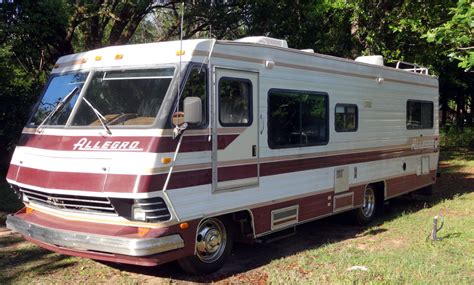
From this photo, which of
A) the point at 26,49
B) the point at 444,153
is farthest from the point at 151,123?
the point at 444,153

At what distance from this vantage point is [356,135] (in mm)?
8844

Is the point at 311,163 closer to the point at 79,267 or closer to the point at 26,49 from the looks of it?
the point at 79,267

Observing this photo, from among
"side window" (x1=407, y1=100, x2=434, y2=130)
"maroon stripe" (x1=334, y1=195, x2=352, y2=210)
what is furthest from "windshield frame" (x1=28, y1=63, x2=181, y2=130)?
"side window" (x1=407, y1=100, x2=434, y2=130)

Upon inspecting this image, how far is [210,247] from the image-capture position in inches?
244

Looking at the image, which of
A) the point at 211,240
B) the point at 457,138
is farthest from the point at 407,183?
the point at 457,138

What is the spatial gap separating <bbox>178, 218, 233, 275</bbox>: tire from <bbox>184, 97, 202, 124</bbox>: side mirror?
122 cm

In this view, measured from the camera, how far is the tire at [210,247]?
19.7 feet

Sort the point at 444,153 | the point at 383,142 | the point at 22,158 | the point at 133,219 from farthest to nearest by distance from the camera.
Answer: the point at 444,153 < the point at 383,142 < the point at 22,158 < the point at 133,219

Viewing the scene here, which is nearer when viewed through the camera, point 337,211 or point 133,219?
point 133,219

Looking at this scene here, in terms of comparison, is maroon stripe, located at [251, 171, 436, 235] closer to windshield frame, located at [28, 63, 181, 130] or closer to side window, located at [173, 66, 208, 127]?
side window, located at [173, 66, 208, 127]

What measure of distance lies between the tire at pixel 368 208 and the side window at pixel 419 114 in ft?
6.00

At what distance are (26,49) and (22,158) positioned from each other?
6.24 meters

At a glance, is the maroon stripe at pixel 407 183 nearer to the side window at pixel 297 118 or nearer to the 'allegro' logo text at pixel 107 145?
the side window at pixel 297 118

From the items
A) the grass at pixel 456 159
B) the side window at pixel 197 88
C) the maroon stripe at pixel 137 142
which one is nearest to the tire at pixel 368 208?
the maroon stripe at pixel 137 142
